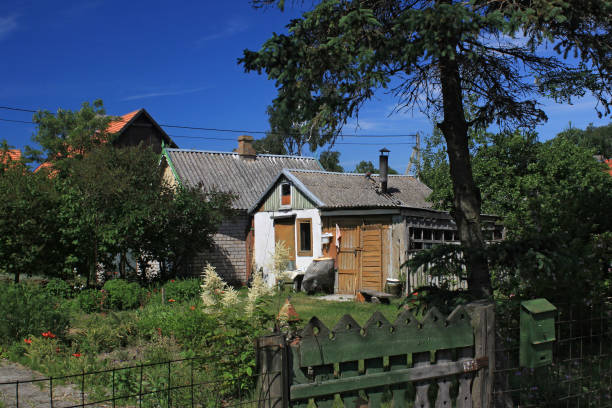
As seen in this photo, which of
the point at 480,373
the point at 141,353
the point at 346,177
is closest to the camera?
the point at 480,373

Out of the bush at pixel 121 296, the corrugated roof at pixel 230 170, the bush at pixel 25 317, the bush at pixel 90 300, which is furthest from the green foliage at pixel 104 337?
the corrugated roof at pixel 230 170

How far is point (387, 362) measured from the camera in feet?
12.1

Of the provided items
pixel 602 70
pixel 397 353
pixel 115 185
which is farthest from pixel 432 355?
pixel 115 185

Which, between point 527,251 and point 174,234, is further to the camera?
point 174,234

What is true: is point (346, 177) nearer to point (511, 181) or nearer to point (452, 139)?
point (511, 181)

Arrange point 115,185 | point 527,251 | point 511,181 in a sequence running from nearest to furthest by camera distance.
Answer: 1. point 527,251
2. point 115,185
3. point 511,181

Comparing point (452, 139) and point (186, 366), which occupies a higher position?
point (452, 139)

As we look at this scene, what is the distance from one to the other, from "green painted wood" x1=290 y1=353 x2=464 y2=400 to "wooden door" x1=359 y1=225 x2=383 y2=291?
40.8 feet

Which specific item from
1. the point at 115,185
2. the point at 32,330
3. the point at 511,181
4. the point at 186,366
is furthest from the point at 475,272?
the point at 511,181

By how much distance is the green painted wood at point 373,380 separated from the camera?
3363 mm

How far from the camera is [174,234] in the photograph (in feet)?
54.6

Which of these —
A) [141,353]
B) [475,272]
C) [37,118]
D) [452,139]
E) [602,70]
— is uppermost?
[37,118]

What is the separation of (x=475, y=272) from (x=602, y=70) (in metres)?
2.69

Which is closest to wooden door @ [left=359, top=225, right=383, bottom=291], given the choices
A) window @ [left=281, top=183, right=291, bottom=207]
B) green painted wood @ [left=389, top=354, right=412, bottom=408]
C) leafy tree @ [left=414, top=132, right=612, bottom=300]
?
window @ [left=281, top=183, right=291, bottom=207]
